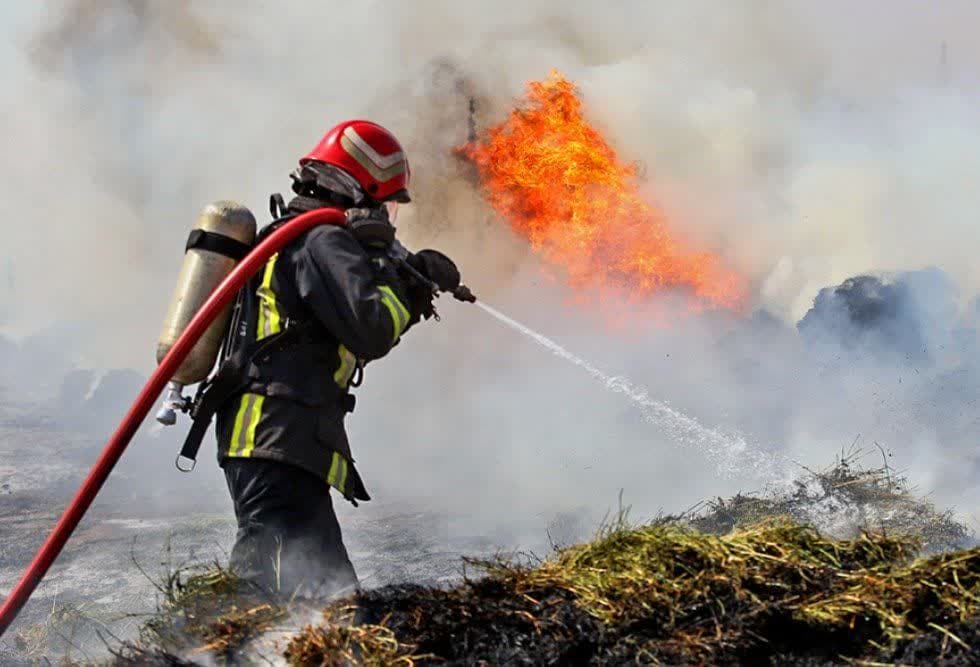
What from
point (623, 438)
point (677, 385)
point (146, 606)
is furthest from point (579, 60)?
point (146, 606)

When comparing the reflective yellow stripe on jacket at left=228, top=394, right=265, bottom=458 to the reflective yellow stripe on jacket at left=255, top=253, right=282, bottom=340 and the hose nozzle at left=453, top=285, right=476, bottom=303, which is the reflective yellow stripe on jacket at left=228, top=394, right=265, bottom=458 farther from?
the hose nozzle at left=453, top=285, right=476, bottom=303

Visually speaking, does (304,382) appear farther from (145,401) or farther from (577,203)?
(577,203)

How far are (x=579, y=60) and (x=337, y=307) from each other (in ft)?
49.7

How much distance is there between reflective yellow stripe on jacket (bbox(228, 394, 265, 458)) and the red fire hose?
0.26m

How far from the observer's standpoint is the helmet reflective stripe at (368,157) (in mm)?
3787

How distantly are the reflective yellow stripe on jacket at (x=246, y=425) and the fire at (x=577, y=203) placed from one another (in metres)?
11.9

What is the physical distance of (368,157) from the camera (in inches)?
150

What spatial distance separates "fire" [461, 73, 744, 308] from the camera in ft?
50.2

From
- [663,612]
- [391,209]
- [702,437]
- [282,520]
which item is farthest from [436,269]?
[702,437]

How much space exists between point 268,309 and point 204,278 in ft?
0.79

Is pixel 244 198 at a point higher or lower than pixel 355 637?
higher

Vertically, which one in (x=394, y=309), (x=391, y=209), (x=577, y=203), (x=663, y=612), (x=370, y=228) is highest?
(x=577, y=203)

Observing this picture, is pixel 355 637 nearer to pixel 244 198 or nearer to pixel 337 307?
pixel 337 307

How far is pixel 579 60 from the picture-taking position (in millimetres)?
17828
